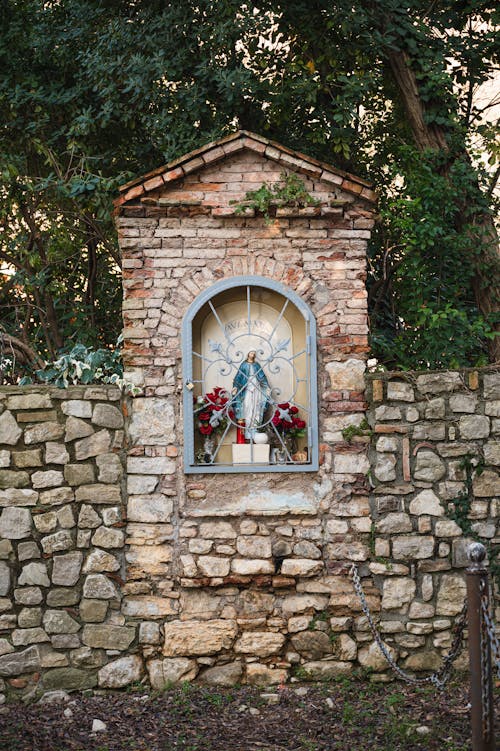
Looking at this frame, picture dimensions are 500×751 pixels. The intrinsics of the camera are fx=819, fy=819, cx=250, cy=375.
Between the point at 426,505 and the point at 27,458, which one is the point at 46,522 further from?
the point at 426,505

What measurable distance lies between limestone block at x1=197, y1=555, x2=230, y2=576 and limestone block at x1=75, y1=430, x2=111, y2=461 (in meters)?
1.04

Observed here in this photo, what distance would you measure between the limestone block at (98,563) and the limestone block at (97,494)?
365mm

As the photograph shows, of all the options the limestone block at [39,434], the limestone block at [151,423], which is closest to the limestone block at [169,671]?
the limestone block at [151,423]

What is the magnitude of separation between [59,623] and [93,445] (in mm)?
1256

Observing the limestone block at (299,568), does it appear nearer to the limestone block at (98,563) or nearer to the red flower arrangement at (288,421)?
the red flower arrangement at (288,421)

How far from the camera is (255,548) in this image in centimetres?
582

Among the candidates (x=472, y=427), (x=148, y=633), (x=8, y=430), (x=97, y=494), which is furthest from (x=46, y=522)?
(x=472, y=427)

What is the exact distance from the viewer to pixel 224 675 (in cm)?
577

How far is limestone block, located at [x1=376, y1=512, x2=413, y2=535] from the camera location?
19.3ft

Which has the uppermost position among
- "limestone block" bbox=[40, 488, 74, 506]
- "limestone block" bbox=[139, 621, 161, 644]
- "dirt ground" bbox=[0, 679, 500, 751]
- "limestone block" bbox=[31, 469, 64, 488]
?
"limestone block" bbox=[31, 469, 64, 488]

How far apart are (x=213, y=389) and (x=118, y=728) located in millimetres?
2391

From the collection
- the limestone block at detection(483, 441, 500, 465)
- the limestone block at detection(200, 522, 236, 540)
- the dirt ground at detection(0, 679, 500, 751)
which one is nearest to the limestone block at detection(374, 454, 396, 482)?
the limestone block at detection(483, 441, 500, 465)

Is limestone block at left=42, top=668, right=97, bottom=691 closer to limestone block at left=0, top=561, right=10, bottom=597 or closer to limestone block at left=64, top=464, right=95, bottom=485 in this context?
limestone block at left=0, top=561, right=10, bottom=597

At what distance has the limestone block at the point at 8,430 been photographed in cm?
575
